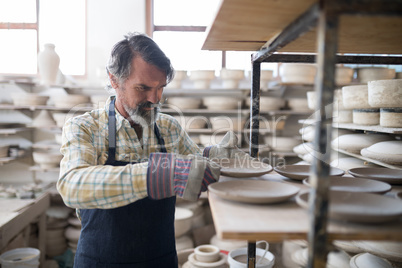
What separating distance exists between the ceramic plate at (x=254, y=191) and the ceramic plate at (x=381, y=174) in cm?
44

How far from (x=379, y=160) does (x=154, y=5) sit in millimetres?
4019

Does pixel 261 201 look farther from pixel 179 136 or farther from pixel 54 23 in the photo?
pixel 54 23

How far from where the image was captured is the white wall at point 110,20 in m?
4.66

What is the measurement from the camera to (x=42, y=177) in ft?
15.9

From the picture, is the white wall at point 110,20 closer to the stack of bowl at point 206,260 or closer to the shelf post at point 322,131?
the stack of bowl at point 206,260

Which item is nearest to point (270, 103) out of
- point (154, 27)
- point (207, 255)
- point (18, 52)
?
point (154, 27)

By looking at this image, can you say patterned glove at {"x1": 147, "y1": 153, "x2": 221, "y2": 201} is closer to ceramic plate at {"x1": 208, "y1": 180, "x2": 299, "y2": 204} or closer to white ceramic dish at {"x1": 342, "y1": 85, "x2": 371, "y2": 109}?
ceramic plate at {"x1": 208, "y1": 180, "x2": 299, "y2": 204}

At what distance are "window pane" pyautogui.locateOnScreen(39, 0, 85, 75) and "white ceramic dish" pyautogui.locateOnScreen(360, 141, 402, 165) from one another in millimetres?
4245

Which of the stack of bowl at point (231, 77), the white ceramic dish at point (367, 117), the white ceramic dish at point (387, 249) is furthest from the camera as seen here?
the stack of bowl at point (231, 77)

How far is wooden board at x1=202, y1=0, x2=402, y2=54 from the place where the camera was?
91 centimetres

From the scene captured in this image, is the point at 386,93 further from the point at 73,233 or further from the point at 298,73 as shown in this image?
the point at 73,233

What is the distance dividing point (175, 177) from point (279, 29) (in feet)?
2.15

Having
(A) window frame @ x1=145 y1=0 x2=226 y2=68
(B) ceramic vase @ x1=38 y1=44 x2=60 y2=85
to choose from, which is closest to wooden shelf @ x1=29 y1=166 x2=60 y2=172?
(B) ceramic vase @ x1=38 y1=44 x2=60 y2=85

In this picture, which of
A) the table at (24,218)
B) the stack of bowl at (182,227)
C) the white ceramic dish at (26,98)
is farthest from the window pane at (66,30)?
the stack of bowl at (182,227)
